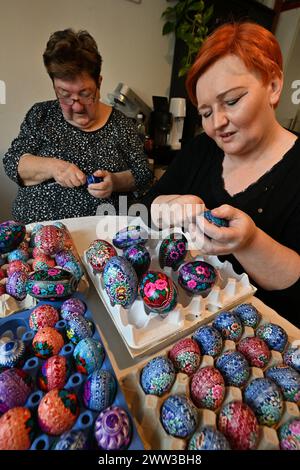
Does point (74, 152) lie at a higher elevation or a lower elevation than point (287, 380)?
higher

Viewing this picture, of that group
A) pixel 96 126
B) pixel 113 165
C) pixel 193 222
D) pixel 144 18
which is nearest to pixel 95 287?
pixel 193 222

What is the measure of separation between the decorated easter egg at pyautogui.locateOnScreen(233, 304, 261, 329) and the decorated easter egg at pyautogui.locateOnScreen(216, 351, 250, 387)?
10 cm

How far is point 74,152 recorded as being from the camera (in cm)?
128

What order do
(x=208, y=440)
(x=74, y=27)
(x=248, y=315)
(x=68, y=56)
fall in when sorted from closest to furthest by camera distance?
1. (x=208, y=440)
2. (x=248, y=315)
3. (x=68, y=56)
4. (x=74, y=27)

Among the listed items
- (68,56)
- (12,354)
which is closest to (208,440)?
(12,354)

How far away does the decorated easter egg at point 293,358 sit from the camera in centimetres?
52

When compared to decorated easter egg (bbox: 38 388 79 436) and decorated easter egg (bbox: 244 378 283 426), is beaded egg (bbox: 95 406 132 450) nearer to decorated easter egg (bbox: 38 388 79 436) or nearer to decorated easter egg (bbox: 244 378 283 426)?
decorated easter egg (bbox: 38 388 79 436)

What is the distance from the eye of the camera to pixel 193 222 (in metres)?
0.64

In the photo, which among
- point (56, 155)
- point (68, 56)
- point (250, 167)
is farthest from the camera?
point (56, 155)

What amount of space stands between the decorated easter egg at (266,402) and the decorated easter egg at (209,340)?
0.31 feet

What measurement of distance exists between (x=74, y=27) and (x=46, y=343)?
219cm

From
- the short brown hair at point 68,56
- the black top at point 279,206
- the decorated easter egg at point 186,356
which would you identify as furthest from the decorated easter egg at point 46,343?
the short brown hair at point 68,56

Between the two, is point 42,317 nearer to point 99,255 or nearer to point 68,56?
point 99,255
